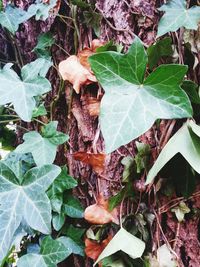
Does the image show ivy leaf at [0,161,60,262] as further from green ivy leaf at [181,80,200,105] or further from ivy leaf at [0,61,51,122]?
green ivy leaf at [181,80,200,105]

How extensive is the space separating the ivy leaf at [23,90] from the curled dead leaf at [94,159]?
15 cm

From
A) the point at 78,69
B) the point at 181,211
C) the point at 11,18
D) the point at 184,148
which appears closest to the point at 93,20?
the point at 78,69

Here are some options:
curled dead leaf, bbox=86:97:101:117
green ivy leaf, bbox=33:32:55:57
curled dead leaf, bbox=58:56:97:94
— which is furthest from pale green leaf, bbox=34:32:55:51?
curled dead leaf, bbox=86:97:101:117

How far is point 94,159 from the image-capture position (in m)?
0.82

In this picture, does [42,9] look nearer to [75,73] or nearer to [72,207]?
[75,73]

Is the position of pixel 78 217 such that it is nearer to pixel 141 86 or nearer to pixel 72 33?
pixel 141 86

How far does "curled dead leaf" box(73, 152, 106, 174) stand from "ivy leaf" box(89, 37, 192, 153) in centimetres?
19

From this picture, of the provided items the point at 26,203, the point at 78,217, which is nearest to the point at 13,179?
the point at 26,203

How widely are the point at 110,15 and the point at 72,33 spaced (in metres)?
0.12

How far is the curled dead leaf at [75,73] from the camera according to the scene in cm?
86

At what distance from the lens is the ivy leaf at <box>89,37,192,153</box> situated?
2.04 ft

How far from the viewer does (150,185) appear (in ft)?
2.57

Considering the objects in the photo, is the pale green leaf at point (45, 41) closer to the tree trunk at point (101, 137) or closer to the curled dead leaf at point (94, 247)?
the tree trunk at point (101, 137)

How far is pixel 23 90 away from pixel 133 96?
0.27m
